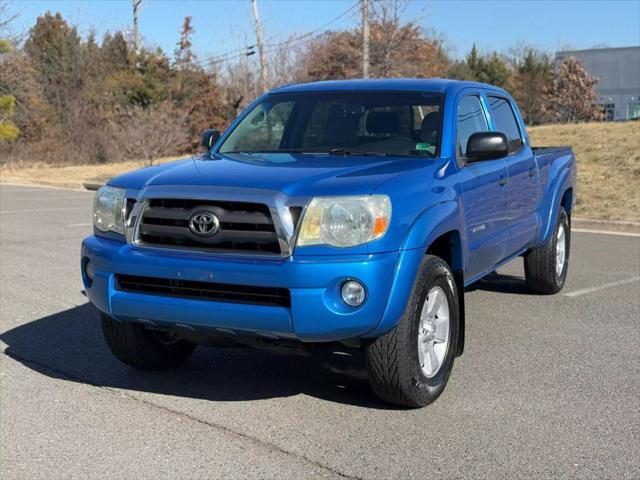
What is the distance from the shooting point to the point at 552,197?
289 inches

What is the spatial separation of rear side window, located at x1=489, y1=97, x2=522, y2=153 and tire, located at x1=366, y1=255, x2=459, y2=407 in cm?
230

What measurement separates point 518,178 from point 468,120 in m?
0.78

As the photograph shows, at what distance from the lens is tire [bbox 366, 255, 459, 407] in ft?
14.0

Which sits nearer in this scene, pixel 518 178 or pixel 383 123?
pixel 383 123

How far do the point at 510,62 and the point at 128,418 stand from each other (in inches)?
2721

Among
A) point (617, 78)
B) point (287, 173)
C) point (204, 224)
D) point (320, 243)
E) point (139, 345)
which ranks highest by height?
point (617, 78)

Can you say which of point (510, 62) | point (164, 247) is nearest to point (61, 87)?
point (510, 62)

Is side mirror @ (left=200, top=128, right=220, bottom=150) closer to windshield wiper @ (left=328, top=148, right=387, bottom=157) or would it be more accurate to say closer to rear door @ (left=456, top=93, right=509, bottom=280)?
windshield wiper @ (left=328, top=148, right=387, bottom=157)

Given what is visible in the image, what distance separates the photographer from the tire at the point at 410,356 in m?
4.27

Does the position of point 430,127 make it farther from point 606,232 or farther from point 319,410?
point 606,232

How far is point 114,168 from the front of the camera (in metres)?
31.6

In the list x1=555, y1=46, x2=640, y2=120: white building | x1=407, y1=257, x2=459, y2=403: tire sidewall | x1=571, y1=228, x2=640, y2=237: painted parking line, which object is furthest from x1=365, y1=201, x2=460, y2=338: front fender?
x1=555, y1=46, x2=640, y2=120: white building

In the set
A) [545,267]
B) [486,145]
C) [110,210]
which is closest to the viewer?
[110,210]

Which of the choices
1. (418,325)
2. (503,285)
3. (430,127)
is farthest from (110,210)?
(503,285)
